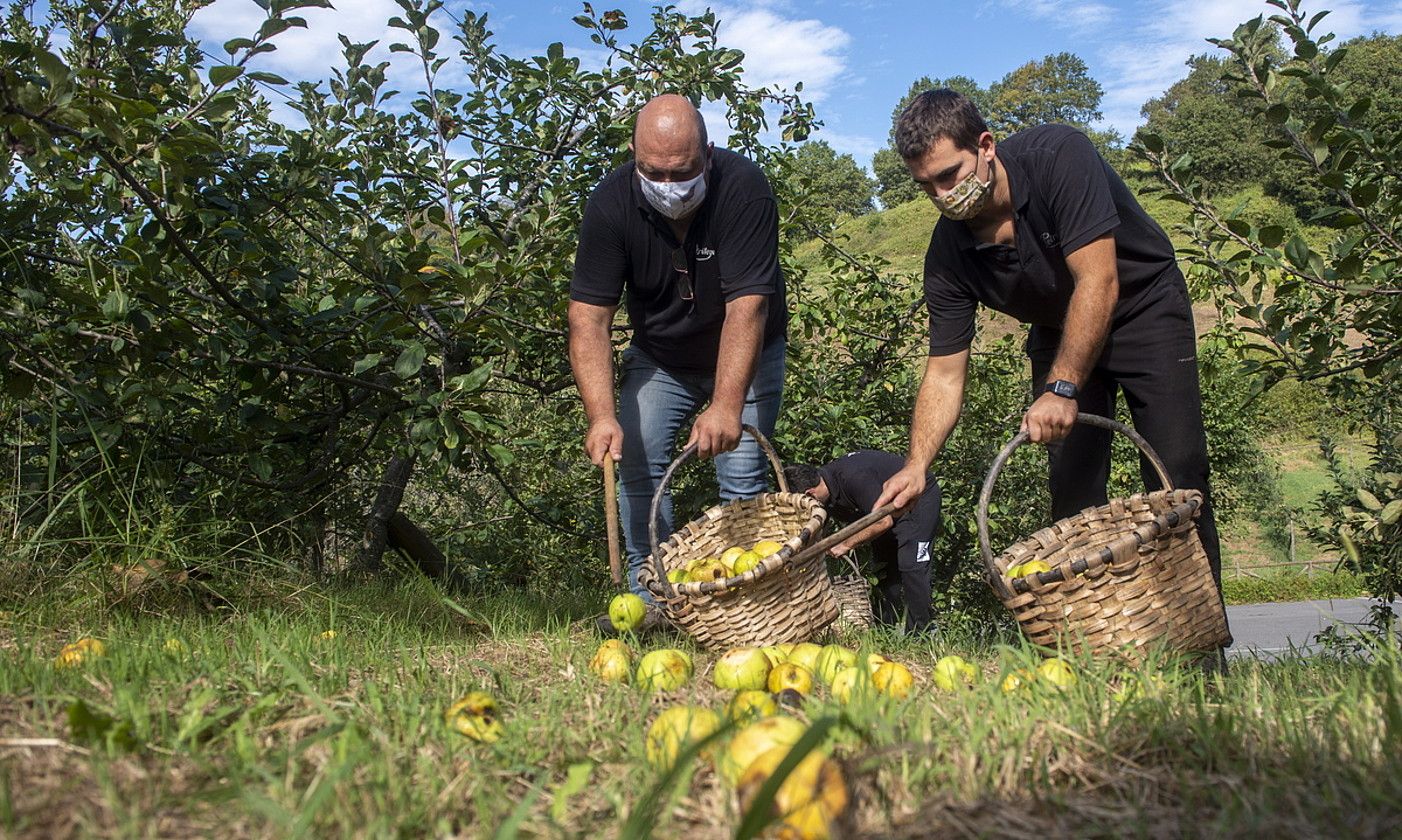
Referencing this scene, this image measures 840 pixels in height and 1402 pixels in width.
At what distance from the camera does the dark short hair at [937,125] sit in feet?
10.2

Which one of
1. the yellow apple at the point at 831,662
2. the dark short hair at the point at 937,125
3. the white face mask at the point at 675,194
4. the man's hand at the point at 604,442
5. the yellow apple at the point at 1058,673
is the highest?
the dark short hair at the point at 937,125

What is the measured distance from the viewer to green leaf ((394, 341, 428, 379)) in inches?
150

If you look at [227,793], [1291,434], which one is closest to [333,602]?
[227,793]

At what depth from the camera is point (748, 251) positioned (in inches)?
138

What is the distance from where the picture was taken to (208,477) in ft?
15.5

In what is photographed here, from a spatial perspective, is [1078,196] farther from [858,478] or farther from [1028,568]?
[858,478]

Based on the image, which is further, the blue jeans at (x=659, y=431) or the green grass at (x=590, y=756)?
the blue jeans at (x=659, y=431)

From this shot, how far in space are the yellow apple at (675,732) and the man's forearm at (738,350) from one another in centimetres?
153

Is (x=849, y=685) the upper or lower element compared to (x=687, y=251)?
lower

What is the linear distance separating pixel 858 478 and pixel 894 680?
3.13 metres

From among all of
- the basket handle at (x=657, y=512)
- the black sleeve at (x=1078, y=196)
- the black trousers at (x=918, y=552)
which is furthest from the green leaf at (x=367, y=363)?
the black trousers at (x=918, y=552)

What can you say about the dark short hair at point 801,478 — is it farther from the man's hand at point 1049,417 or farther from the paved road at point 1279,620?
the paved road at point 1279,620

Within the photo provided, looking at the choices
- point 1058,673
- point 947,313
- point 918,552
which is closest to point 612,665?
point 1058,673

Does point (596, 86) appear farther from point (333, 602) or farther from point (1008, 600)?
point (1008, 600)
